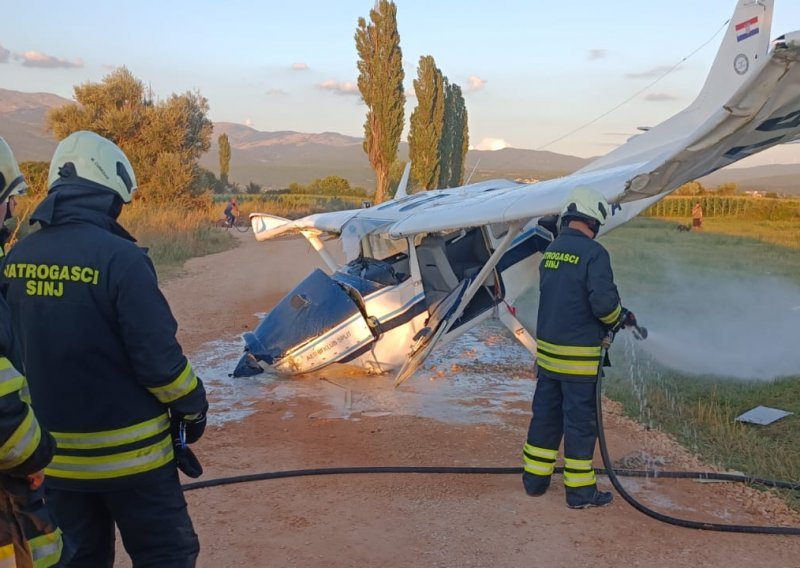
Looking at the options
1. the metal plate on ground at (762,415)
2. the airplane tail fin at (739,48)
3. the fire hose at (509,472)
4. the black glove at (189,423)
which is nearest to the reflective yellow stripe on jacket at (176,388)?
the black glove at (189,423)

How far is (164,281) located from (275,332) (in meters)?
9.42

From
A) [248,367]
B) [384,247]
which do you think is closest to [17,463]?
[248,367]

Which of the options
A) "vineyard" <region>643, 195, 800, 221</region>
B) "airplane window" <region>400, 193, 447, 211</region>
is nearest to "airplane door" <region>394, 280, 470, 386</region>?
"airplane window" <region>400, 193, 447, 211</region>

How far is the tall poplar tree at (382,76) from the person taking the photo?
4078 centimetres

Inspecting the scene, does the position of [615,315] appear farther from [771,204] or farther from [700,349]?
[771,204]

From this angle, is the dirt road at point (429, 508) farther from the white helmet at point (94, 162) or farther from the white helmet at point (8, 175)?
the white helmet at point (8, 175)

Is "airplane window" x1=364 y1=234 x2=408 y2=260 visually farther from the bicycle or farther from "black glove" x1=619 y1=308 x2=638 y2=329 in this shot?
the bicycle

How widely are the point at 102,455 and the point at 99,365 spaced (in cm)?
36

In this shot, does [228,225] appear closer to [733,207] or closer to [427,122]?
[427,122]

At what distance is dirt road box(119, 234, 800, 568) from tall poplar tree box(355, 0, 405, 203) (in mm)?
34676

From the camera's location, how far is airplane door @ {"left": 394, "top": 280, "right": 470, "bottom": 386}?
24.1 feet

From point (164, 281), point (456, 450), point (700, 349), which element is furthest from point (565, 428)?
point (164, 281)

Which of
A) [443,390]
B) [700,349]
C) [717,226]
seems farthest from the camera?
[717,226]

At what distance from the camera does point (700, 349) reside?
32.5 ft
